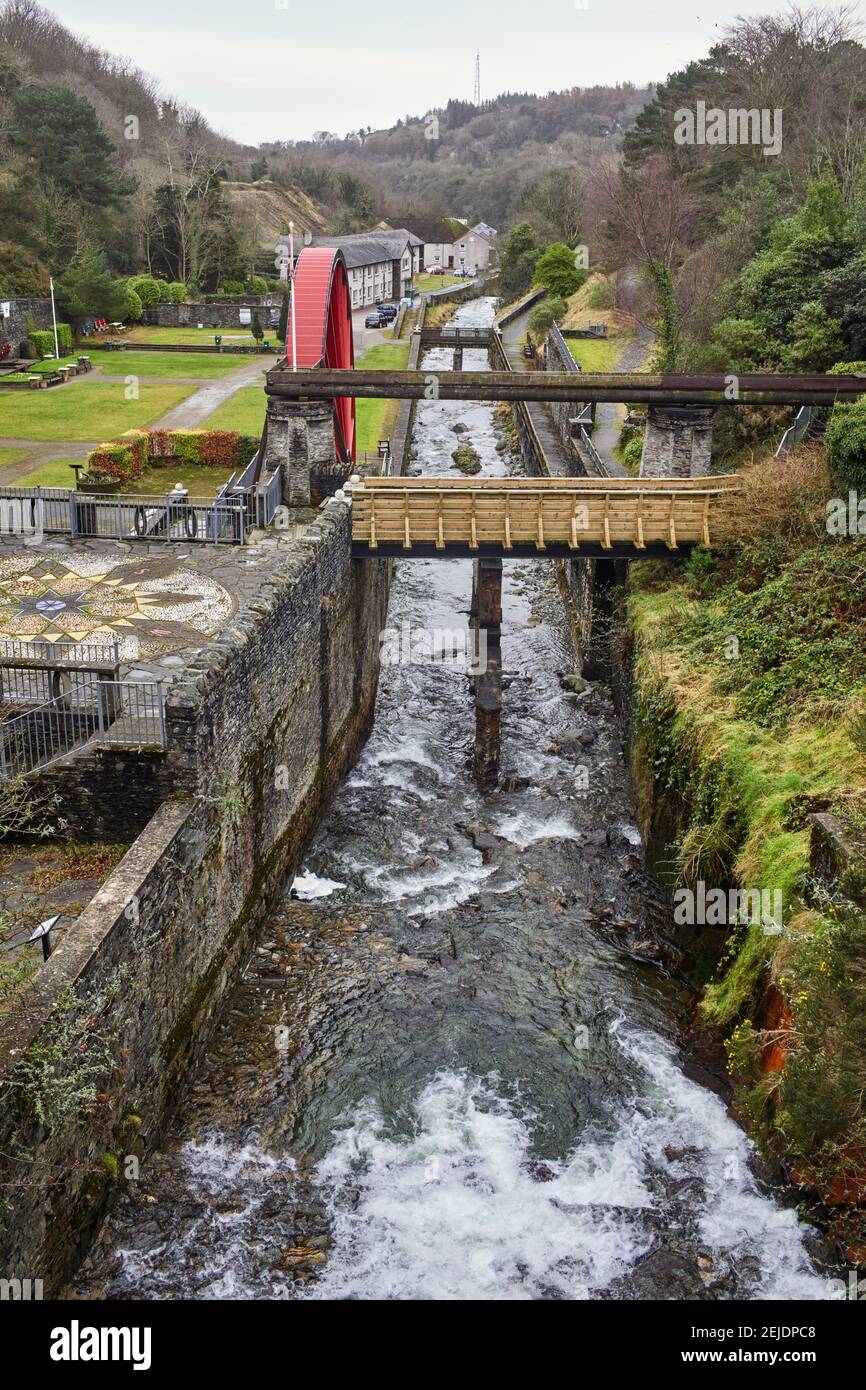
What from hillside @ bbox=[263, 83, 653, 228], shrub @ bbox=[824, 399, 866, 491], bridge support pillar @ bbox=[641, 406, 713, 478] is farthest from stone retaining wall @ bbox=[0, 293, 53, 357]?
hillside @ bbox=[263, 83, 653, 228]

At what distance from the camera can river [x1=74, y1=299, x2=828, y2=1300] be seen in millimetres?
10680

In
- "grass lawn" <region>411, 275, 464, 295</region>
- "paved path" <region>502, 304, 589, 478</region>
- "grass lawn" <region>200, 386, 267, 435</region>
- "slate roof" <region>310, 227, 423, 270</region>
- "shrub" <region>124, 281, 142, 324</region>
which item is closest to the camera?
"paved path" <region>502, 304, 589, 478</region>

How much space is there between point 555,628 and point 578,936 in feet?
43.0

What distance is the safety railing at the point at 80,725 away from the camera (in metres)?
12.8

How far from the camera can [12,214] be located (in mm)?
50719

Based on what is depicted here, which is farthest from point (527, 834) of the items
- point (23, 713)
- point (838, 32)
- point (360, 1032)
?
point (838, 32)

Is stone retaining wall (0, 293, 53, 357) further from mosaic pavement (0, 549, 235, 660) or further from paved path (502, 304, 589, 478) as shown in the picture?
mosaic pavement (0, 549, 235, 660)

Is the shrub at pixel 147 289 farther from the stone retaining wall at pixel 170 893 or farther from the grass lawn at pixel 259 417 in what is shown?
the stone retaining wall at pixel 170 893

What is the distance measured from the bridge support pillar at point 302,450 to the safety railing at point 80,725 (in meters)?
9.55

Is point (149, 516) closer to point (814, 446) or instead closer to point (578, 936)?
point (578, 936)

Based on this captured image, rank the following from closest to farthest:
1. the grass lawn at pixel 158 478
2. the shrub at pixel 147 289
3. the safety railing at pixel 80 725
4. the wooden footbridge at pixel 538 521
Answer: the safety railing at pixel 80 725 → the wooden footbridge at pixel 538 521 → the grass lawn at pixel 158 478 → the shrub at pixel 147 289

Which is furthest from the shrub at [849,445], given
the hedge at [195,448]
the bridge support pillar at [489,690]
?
the hedge at [195,448]

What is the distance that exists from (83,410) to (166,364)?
35.9 feet

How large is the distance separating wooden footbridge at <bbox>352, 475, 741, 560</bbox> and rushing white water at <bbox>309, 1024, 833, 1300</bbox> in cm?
1012
